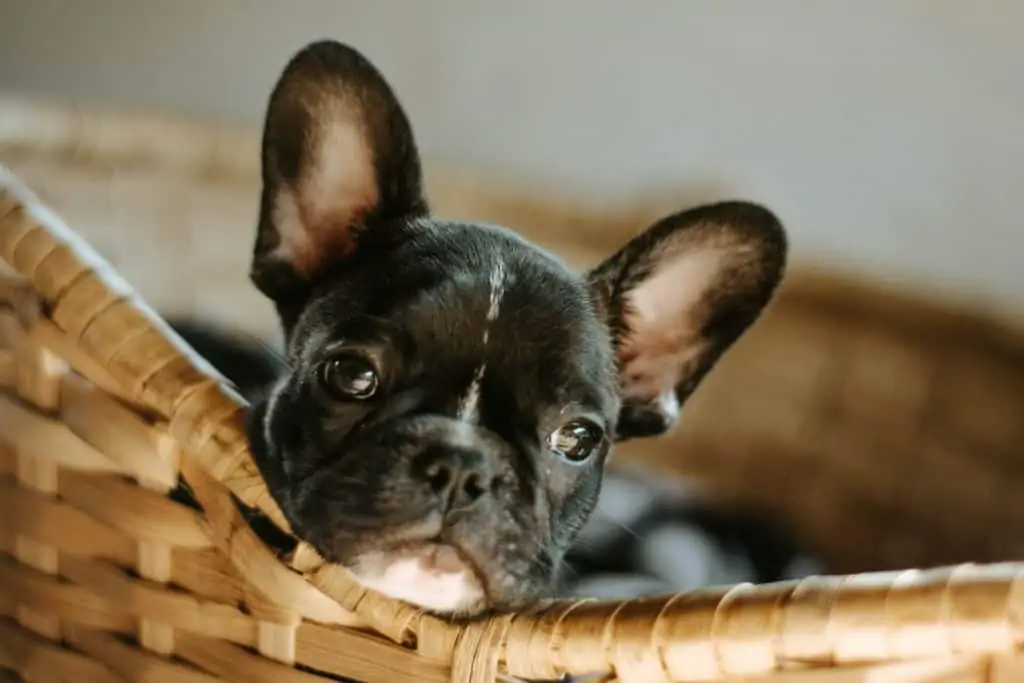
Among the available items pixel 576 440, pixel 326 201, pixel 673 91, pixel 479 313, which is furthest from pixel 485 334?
pixel 673 91

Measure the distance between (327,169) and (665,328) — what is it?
377 mm

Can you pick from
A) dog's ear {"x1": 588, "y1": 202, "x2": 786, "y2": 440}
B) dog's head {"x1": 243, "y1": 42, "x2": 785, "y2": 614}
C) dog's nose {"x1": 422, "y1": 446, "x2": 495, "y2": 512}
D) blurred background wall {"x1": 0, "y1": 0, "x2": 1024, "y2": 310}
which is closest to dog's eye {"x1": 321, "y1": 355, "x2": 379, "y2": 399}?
dog's head {"x1": 243, "y1": 42, "x2": 785, "y2": 614}

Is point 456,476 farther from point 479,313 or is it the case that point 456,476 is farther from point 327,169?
point 327,169

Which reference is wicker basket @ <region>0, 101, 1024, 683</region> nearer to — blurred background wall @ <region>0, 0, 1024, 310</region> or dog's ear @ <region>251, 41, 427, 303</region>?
dog's ear @ <region>251, 41, 427, 303</region>

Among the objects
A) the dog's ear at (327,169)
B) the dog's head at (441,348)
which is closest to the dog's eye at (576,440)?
the dog's head at (441,348)

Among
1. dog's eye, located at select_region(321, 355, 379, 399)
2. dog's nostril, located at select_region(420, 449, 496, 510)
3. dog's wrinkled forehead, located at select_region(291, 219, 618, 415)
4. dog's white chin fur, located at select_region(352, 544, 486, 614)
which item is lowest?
dog's white chin fur, located at select_region(352, 544, 486, 614)

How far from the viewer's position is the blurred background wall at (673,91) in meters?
2.46

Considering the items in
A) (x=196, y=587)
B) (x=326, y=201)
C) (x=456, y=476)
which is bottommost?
(x=196, y=587)

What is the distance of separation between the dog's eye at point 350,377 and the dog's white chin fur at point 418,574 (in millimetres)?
156

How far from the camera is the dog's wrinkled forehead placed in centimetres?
102

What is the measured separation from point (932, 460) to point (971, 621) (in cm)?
145

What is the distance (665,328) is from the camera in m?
1.26

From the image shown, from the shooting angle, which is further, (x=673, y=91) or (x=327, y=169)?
(x=673, y=91)

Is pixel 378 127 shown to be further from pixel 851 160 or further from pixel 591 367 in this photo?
pixel 851 160
